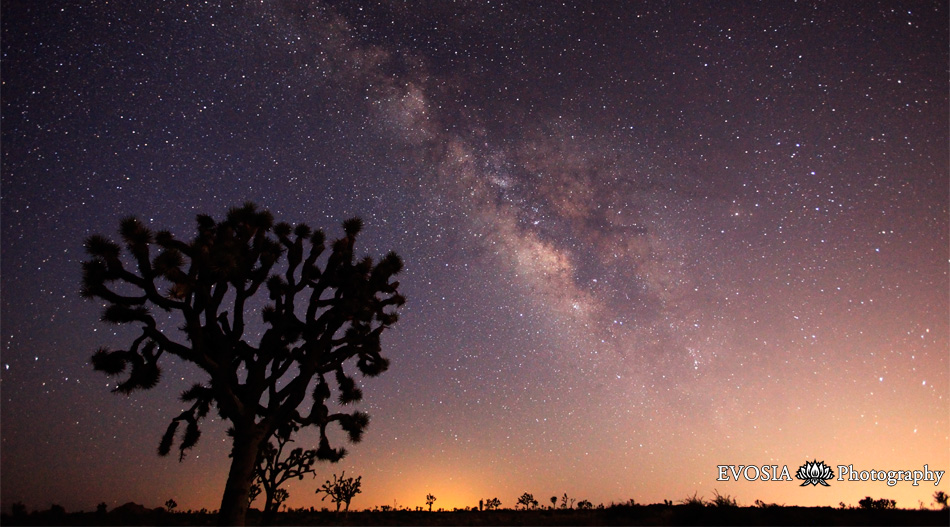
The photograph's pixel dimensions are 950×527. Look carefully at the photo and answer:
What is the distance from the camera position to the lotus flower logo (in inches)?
452

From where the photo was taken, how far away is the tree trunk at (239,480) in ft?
31.3

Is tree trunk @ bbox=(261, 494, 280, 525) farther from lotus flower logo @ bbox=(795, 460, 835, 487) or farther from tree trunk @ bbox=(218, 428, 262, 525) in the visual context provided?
lotus flower logo @ bbox=(795, 460, 835, 487)

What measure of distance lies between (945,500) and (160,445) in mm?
17443

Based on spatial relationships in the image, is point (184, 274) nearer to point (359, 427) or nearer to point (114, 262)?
point (114, 262)

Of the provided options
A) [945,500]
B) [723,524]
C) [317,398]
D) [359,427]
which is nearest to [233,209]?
[317,398]

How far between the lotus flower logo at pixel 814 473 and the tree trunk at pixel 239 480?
1284 cm

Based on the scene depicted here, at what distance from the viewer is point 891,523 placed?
7609mm

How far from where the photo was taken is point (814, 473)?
1163 centimetres

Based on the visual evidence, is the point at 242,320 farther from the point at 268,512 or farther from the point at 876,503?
the point at 876,503

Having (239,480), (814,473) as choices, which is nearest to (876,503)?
(814,473)

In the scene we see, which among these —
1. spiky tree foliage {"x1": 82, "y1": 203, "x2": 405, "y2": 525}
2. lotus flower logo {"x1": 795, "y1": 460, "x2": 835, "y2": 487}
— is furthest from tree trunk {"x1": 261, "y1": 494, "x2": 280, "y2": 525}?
lotus flower logo {"x1": 795, "y1": 460, "x2": 835, "y2": 487}

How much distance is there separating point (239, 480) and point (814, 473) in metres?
13.4

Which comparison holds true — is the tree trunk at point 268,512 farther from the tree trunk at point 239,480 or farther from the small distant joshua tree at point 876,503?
the small distant joshua tree at point 876,503

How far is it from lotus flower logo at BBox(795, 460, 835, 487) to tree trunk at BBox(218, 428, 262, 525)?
12837 mm
